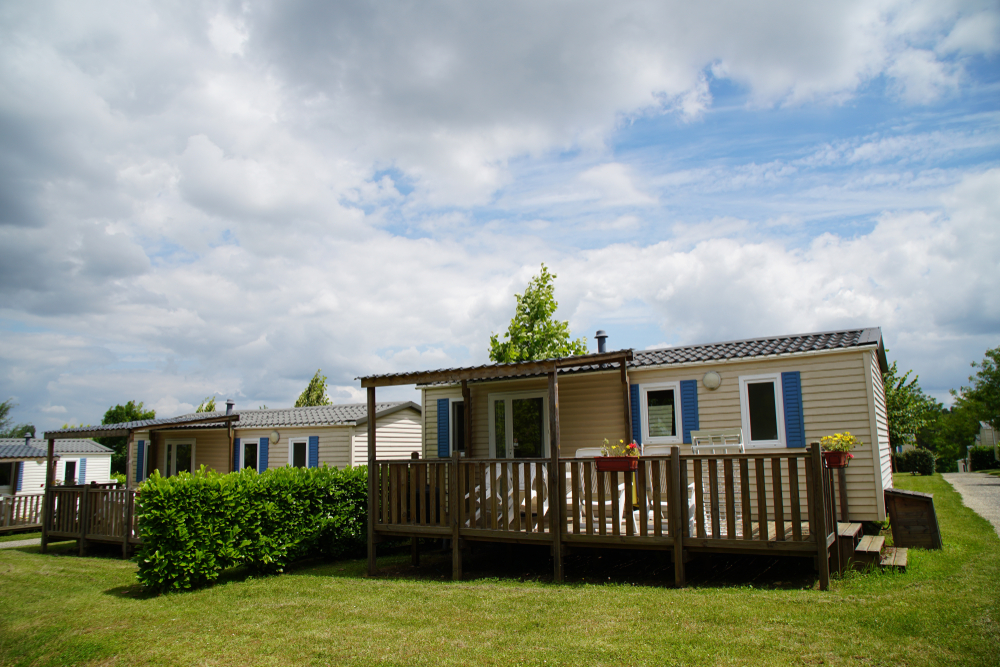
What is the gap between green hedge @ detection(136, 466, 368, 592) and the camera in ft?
27.1

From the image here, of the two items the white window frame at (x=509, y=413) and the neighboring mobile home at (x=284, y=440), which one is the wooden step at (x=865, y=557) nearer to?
the white window frame at (x=509, y=413)

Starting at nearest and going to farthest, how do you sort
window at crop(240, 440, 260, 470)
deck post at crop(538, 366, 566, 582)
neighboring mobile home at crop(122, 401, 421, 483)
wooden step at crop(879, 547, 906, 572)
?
wooden step at crop(879, 547, 906, 572) → deck post at crop(538, 366, 566, 582) → neighboring mobile home at crop(122, 401, 421, 483) → window at crop(240, 440, 260, 470)

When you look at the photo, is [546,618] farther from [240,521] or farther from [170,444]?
[170,444]

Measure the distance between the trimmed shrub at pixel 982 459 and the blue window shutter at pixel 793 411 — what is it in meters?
31.4

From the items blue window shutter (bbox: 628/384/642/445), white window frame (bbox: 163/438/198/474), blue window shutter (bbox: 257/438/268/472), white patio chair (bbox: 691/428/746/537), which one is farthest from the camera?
white window frame (bbox: 163/438/198/474)

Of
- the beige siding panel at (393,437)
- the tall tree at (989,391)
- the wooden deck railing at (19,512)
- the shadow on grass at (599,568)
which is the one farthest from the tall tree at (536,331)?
the tall tree at (989,391)

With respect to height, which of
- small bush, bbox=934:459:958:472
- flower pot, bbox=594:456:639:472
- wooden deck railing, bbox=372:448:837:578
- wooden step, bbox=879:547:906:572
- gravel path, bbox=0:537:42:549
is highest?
flower pot, bbox=594:456:639:472

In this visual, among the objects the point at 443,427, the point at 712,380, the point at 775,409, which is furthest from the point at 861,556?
the point at 443,427

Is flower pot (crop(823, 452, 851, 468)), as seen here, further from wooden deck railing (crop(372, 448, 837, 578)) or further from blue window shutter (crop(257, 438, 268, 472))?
blue window shutter (crop(257, 438, 268, 472))

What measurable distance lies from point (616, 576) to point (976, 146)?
313 inches

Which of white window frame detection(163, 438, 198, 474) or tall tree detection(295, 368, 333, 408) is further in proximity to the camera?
tall tree detection(295, 368, 333, 408)

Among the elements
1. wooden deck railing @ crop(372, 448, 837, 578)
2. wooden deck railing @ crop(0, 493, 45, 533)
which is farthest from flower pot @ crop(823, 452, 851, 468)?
wooden deck railing @ crop(0, 493, 45, 533)

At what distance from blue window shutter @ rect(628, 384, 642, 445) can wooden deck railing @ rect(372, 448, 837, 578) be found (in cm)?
176

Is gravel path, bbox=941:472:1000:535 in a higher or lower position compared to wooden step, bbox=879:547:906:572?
lower
